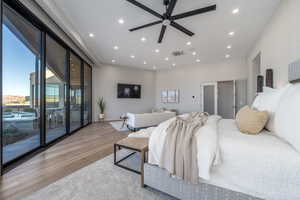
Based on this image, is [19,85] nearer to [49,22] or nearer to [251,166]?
[49,22]

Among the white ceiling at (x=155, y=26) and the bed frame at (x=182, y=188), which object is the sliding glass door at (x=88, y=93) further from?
the bed frame at (x=182, y=188)

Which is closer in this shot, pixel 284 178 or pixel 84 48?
pixel 284 178

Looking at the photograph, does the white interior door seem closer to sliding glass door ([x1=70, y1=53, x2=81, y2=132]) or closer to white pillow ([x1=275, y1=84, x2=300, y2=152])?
white pillow ([x1=275, y1=84, x2=300, y2=152])

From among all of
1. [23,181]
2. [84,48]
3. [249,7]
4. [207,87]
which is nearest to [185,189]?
[23,181]

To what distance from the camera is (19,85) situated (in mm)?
2766

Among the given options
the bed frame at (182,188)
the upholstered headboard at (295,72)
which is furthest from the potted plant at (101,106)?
the upholstered headboard at (295,72)

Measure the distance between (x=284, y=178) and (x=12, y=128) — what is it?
4.25m

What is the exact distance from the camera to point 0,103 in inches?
83.4

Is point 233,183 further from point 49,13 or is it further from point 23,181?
point 49,13

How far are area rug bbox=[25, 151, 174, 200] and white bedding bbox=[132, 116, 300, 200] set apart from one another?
0.78 m

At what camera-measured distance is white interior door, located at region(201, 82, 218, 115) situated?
7.08 metres

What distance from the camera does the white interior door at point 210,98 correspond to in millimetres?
7078

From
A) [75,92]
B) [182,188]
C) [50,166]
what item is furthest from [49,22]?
[182,188]

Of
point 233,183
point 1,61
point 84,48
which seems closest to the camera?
point 233,183
